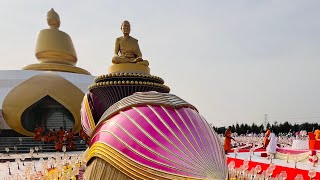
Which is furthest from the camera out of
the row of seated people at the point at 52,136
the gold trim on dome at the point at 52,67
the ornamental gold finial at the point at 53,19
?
the ornamental gold finial at the point at 53,19

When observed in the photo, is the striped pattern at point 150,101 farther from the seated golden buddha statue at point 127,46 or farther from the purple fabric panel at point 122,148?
the seated golden buddha statue at point 127,46

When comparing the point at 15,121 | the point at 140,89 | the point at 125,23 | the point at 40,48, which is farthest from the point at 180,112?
the point at 40,48

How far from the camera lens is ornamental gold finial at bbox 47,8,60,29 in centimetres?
2666

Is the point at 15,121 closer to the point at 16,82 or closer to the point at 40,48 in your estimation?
the point at 16,82

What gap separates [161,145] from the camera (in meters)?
1.38

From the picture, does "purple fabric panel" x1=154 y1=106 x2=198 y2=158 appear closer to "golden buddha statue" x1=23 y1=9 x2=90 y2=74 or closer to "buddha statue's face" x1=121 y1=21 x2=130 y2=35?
"buddha statue's face" x1=121 y1=21 x2=130 y2=35

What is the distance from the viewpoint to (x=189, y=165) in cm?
132

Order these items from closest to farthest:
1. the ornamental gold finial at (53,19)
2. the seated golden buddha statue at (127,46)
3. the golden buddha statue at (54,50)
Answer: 1. the seated golden buddha statue at (127,46)
2. the golden buddha statue at (54,50)
3. the ornamental gold finial at (53,19)

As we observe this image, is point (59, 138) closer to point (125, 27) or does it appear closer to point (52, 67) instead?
point (52, 67)

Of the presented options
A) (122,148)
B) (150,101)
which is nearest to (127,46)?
(150,101)

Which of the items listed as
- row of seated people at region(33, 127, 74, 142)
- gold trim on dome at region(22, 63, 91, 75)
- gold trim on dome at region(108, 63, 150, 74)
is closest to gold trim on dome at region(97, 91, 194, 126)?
gold trim on dome at region(108, 63, 150, 74)

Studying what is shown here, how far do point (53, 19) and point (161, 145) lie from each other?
91.7 feet

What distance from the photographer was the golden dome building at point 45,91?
2073cm

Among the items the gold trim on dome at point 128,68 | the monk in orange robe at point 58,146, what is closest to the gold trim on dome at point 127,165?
the gold trim on dome at point 128,68
